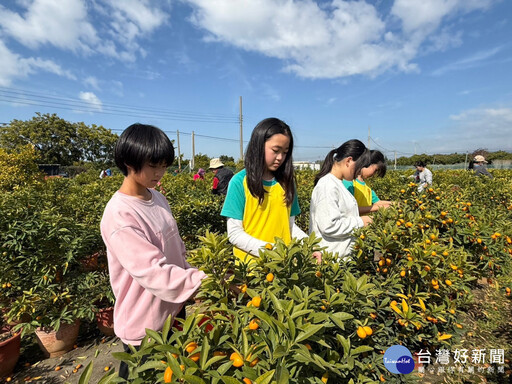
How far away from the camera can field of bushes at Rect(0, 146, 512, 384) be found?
2.89ft

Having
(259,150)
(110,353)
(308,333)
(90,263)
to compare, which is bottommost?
(110,353)

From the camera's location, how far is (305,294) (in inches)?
40.8

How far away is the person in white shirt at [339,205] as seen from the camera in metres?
1.93

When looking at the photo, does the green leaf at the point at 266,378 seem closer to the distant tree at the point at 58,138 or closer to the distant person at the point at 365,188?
the distant person at the point at 365,188

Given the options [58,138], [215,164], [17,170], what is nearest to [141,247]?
[215,164]

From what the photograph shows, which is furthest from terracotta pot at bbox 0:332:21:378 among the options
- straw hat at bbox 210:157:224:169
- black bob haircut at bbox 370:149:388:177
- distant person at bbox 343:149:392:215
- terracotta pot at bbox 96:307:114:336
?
straw hat at bbox 210:157:224:169

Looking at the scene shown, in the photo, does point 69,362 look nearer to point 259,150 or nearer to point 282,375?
point 259,150

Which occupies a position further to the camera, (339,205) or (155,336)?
(339,205)

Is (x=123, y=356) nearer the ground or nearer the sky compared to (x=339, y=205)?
nearer the ground

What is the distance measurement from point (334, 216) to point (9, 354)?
10.5 ft

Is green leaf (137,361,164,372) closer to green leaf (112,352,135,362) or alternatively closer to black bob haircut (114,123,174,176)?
green leaf (112,352,135,362)

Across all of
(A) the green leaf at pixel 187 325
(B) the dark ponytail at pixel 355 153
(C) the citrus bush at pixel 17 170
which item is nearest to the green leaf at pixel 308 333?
(A) the green leaf at pixel 187 325

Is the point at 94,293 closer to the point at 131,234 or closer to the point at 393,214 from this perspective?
the point at 131,234

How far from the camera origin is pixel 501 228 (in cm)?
225
